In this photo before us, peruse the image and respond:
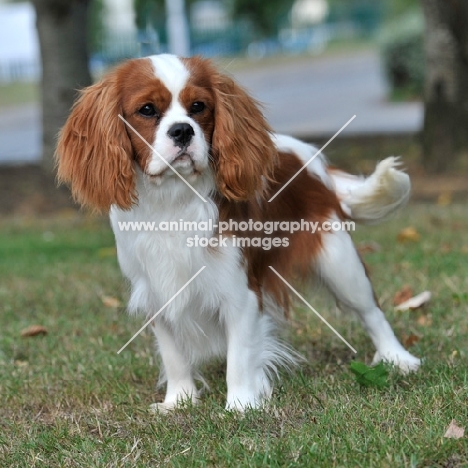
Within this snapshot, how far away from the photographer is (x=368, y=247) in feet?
20.5

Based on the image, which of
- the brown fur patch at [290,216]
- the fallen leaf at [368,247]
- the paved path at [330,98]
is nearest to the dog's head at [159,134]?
the brown fur patch at [290,216]

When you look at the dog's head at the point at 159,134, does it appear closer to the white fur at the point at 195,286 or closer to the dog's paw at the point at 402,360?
the white fur at the point at 195,286

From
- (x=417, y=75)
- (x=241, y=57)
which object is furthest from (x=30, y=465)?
(x=241, y=57)

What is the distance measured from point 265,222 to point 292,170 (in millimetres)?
334

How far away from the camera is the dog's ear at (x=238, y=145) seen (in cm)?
352

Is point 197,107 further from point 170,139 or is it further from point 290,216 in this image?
point 290,216

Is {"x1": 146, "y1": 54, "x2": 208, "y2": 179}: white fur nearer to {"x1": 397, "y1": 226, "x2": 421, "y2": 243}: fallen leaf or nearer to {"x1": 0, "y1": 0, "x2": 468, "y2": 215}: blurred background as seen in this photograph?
{"x1": 0, "y1": 0, "x2": 468, "y2": 215}: blurred background

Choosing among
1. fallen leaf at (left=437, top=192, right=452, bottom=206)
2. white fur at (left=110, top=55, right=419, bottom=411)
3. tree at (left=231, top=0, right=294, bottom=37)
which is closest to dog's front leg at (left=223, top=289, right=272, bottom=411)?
white fur at (left=110, top=55, right=419, bottom=411)

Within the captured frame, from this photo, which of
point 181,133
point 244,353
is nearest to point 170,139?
point 181,133

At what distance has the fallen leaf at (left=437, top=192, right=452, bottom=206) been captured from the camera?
8094mm

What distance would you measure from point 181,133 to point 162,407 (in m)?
1.15

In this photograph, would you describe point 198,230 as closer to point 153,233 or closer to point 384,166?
point 153,233

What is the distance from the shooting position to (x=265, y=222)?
12.5 ft

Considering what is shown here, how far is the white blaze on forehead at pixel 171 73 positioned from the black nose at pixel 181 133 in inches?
6.2
